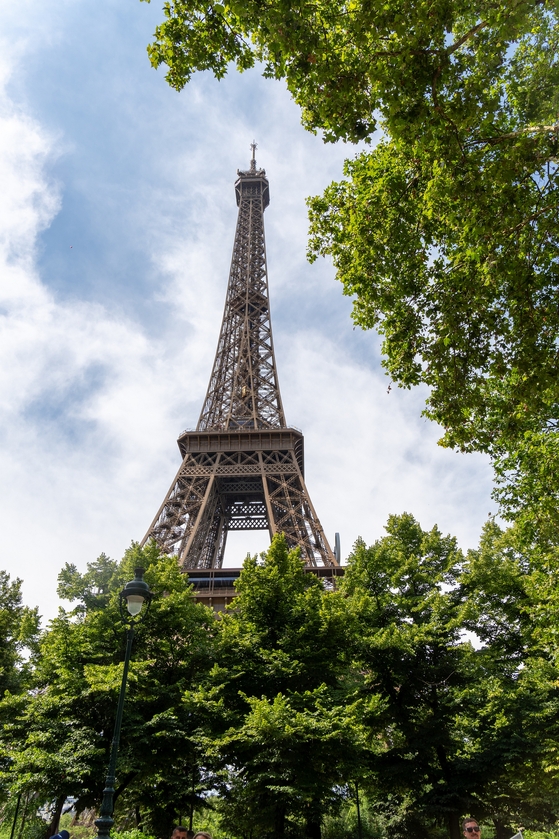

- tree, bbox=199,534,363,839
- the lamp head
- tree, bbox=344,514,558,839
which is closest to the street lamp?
the lamp head

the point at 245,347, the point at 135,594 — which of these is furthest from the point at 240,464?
the point at 135,594

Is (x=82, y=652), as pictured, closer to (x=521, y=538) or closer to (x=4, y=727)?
(x=4, y=727)

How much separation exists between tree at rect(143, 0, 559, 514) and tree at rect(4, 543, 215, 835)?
11.5 meters

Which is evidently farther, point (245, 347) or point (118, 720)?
point (245, 347)

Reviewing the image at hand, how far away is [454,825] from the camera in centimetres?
1848

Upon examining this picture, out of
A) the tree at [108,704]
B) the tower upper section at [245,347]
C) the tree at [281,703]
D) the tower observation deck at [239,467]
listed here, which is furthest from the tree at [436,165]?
the tower upper section at [245,347]

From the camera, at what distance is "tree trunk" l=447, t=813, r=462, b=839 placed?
59.8 ft

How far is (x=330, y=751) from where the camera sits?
15.8 metres

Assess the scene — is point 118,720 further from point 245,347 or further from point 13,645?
point 245,347

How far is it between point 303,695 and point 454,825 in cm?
682

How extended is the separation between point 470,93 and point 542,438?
876 cm

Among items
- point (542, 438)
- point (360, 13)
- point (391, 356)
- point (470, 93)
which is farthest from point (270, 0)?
point (542, 438)

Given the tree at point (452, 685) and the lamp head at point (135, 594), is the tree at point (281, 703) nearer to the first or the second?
the tree at point (452, 685)

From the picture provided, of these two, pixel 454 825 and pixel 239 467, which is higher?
pixel 239 467
